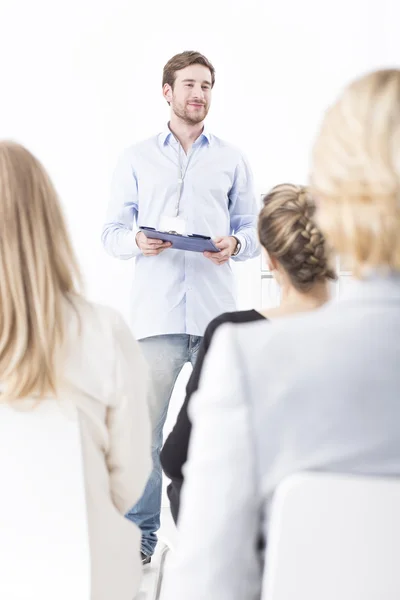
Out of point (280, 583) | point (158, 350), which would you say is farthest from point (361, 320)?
point (158, 350)

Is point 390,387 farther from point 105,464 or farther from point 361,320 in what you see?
point 105,464

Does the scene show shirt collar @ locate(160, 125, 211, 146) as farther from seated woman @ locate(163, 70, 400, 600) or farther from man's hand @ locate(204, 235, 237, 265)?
seated woman @ locate(163, 70, 400, 600)

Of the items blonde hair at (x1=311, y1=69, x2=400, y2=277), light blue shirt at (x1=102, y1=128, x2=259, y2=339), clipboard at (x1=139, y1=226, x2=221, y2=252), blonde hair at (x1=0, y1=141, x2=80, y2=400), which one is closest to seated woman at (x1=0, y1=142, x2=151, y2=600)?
blonde hair at (x1=0, y1=141, x2=80, y2=400)

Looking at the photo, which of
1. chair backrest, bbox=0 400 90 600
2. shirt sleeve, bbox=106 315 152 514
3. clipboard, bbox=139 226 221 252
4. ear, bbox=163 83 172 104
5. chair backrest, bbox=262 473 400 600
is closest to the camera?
A: chair backrest, bbox=262 473 400 600

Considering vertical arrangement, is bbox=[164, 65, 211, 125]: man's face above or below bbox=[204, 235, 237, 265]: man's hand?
above

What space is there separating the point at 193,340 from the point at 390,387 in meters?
2.21

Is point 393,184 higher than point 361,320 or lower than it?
higher

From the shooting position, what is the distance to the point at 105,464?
149 cm

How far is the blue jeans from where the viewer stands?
300cm

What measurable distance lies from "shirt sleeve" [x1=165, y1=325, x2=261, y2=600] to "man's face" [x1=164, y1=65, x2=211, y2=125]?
2385mm

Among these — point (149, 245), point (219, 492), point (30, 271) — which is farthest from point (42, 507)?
point (149, 245)

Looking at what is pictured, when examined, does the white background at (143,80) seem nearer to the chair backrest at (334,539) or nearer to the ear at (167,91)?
the ear at (167,91)

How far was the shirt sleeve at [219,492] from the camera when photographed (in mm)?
890

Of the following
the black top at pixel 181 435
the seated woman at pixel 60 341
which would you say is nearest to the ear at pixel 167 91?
the black top at pixel 181 435
